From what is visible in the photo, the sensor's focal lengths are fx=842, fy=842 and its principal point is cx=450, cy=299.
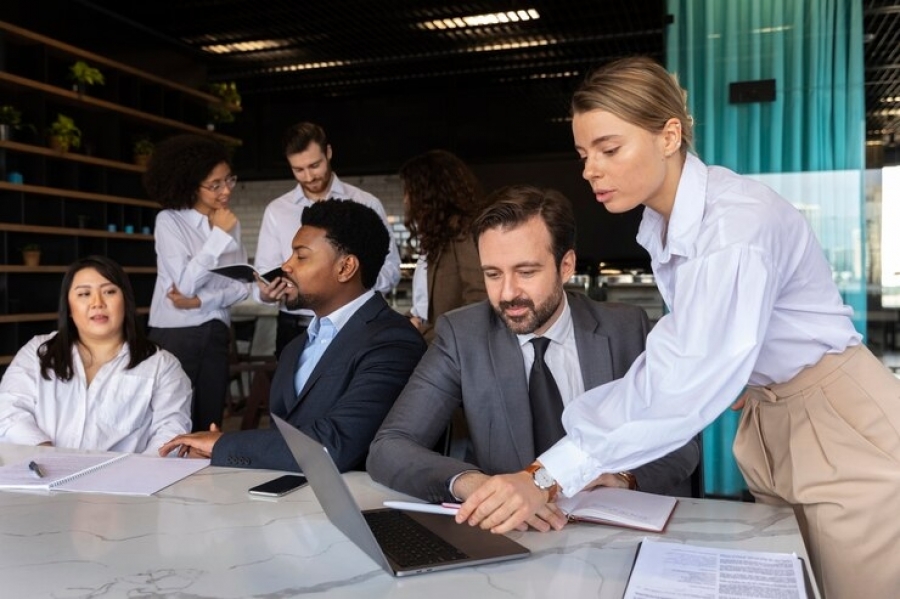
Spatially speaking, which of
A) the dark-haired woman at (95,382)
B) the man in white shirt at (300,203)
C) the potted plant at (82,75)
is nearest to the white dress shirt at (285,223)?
the man in white shirt at (300,203)

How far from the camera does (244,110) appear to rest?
417 inches

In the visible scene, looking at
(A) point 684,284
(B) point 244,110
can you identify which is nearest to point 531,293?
(A) point 684,284

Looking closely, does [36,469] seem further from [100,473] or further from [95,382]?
[95,382]

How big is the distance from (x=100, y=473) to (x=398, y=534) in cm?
85

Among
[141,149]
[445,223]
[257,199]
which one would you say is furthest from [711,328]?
[257,199]

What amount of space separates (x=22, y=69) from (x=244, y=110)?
16.6 feet

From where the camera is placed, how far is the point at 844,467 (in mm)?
1415

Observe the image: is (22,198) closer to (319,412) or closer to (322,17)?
(322,17)

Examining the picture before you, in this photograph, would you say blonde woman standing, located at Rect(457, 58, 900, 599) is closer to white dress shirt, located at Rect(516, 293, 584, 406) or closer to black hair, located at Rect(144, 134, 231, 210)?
white dress shirt, located at Rect(516, 293, 584, 406)

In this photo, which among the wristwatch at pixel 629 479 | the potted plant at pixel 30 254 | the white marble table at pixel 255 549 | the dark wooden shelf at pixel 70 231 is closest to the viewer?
the white marble table at pixel 255 549

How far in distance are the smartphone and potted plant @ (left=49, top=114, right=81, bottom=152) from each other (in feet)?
15.7

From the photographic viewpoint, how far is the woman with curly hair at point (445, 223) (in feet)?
10.9

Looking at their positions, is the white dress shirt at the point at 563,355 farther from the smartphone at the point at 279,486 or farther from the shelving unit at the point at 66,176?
the shelving unit at the point at 66,176

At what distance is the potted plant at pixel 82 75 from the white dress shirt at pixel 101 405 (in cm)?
385
